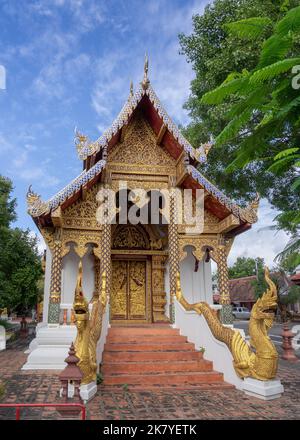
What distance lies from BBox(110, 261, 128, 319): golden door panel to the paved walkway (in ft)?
13.4

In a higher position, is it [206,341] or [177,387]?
[206,341]

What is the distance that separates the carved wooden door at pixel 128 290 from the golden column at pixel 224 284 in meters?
2.42

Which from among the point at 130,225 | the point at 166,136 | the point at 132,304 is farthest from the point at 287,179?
the point at 132,304

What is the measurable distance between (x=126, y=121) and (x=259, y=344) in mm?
6260

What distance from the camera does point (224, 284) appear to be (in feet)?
30.0

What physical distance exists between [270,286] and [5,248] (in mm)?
12031

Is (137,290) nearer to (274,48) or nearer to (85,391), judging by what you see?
(85,391)

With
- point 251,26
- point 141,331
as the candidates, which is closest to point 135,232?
point 141,331

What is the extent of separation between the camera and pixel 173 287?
8.92m

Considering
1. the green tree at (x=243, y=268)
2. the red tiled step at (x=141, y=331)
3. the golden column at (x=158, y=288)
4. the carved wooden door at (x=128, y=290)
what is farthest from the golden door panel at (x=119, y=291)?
the green tree at (x=243, y=268)

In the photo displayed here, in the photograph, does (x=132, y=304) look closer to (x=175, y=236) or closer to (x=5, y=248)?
(x=175, y=236)

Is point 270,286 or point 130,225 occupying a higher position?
point 130,225

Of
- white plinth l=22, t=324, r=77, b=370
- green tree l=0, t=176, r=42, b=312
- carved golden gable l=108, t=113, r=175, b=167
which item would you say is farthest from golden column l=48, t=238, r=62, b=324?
green tree l=0, t=176, r=42, b=312

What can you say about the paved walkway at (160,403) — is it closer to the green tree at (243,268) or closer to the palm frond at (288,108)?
the palm frond at (288,108)
